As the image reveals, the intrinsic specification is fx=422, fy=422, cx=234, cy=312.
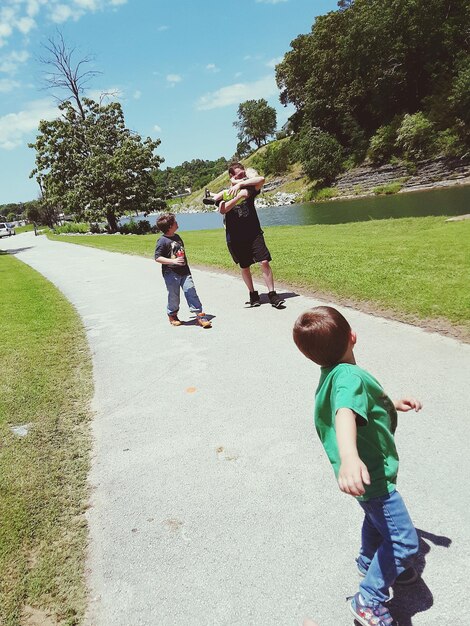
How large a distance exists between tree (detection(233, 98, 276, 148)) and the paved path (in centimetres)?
11807

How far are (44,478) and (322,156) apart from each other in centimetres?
5867

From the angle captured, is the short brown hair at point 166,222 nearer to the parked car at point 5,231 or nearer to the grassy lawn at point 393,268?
the grassy lawn at point 393,268

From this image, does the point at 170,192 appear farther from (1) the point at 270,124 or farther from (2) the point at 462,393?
(1) the point at 270,124

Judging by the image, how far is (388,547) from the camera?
1.85 m

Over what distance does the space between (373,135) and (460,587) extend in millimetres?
60666

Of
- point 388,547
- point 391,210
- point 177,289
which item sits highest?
point 177,289

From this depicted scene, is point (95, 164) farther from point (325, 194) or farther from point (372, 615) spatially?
point (372, 615)

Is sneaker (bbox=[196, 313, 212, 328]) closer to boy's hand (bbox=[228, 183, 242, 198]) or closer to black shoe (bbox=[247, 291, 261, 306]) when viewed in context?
black shoe (bbox=[247, 291, 261, 306])

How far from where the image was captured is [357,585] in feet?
6.65

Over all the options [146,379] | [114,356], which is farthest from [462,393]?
[114,356]

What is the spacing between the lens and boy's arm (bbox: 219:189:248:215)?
20.1ft

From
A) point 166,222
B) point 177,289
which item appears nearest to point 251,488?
point 177,289

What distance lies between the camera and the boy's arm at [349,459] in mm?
1499

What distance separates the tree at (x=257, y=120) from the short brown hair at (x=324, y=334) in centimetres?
12092
